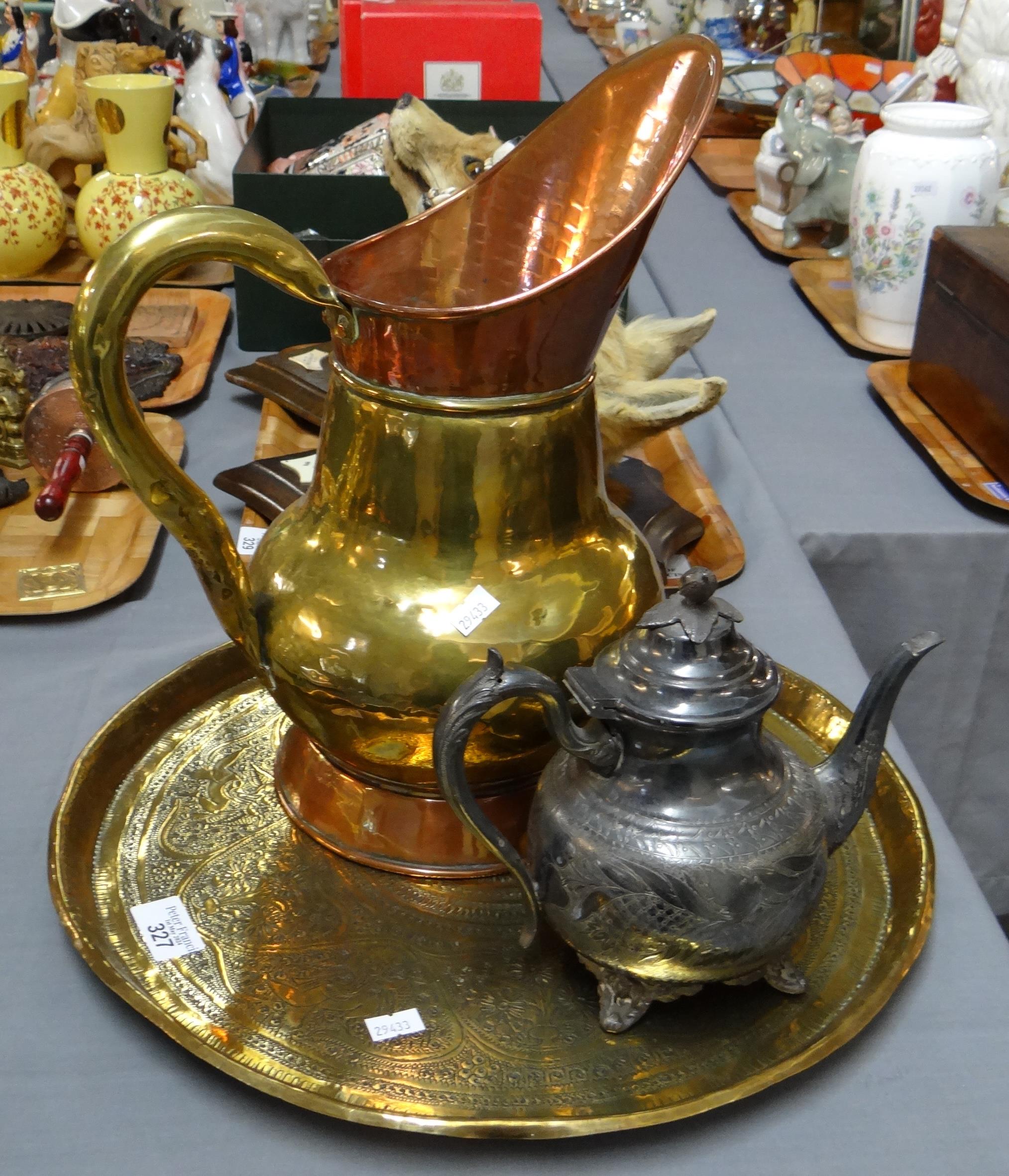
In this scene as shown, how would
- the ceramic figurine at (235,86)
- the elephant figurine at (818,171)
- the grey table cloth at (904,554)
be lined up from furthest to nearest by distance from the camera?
the ceramic figurine at (235,86), the elephant figurine at (818,171), the grey table cloth at (904,554)

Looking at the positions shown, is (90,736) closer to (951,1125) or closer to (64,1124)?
(64,1124)

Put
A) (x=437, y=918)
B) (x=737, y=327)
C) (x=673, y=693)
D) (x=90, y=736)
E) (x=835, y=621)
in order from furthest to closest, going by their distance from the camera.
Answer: (x=737, y=327)
(x=835, y=621)
(x=90, y=736)
(x=437, y=918)
(x=673, y=693)

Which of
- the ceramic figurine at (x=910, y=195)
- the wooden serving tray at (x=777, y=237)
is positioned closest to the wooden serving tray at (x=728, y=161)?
the wooden serving tray at (x=777, y=237)

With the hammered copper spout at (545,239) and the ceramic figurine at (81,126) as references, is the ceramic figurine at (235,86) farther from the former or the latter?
the hammered copper spout at (545,239)

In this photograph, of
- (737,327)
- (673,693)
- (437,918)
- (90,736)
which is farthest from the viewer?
(737,327)

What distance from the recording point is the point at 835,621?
31.9 inches

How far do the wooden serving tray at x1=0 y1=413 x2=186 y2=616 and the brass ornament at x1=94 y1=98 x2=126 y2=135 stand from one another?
46 cm

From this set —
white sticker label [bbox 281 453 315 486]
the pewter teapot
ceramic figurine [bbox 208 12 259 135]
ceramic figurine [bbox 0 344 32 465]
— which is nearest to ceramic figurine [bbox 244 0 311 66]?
ceramic figurine [bbox 208 12 259 135]

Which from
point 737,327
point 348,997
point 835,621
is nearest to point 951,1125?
point 348,997

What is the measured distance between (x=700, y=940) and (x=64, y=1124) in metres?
0.25

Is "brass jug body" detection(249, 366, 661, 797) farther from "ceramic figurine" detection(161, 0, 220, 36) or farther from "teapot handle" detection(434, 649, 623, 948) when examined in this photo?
"ceramic figurine" detection(161, 0, 220, 36)

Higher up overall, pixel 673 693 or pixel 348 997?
pixel 673 693

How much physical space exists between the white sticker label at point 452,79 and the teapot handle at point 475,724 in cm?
133

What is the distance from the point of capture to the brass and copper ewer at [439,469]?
0.47 meters
